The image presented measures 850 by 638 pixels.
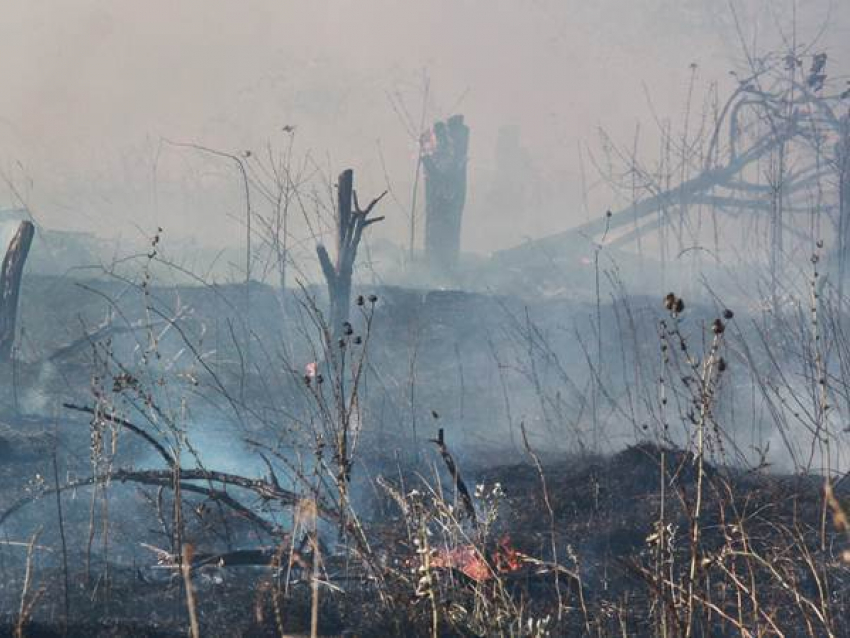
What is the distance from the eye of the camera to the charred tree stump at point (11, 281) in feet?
26.6

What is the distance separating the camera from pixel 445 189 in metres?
14.0

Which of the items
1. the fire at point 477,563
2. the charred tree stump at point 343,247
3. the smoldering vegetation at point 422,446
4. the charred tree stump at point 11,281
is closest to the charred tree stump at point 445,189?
the smoldering vegetation at point 422,446

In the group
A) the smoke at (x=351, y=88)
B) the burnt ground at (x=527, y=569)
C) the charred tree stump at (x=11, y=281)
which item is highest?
the smoke at (x=351, y=88)

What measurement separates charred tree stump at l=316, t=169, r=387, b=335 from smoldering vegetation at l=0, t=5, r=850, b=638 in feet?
0.11

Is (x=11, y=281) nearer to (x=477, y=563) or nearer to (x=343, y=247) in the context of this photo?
(x=343, y=247)

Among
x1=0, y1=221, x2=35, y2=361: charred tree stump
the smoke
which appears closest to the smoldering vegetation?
x1=0, y1=221, x2=35, y2=361: charred tree stump

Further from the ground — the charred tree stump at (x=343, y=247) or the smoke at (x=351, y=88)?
A: the smoke at (x=351, y=88)

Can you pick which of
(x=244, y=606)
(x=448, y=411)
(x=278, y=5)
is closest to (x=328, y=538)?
(x=244, y=606)

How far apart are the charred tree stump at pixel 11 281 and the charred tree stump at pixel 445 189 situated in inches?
260

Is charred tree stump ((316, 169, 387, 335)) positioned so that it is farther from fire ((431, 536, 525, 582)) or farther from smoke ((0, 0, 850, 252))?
smoke ((0, 0, 850, 252))

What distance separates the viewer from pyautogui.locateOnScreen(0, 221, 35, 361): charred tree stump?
811 cm

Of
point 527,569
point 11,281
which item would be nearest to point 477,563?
point 527,569

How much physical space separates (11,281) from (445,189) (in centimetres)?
698

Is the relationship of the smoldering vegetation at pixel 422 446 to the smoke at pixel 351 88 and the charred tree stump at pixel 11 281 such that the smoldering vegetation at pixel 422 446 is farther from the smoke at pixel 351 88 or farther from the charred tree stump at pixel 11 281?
the smoke at pixel 351 88
